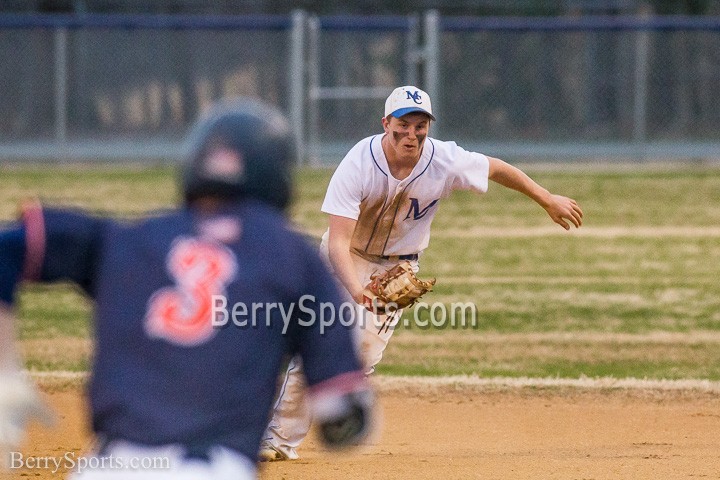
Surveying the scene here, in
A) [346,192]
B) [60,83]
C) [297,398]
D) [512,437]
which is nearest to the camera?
[297,398]

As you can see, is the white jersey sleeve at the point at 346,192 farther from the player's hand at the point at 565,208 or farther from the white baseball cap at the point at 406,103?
the player's hand at the point at 565,208

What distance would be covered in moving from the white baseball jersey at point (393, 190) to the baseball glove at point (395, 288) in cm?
28

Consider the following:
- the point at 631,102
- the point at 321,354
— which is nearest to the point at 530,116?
the point at 631,102

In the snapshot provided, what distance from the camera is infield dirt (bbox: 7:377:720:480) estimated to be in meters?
5.97

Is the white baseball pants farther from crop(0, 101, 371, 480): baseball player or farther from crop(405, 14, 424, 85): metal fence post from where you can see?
crop(405, 14, 424, 85): metal fence post

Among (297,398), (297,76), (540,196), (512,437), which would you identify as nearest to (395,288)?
(297,398)

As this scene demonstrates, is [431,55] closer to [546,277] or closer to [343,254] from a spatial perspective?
[546,277]

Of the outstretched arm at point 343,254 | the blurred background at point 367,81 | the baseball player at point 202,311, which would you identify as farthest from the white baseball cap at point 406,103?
the blurred background at point 367,81

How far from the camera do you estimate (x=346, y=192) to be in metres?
6.07

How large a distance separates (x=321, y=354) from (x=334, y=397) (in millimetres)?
99

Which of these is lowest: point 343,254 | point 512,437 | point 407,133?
point 512,437

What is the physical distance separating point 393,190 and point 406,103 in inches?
18.1

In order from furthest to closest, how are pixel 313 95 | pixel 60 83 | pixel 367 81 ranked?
pixel 367 81
pixel 60 83
pixel 313 95

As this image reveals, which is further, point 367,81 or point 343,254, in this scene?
point 367,81
